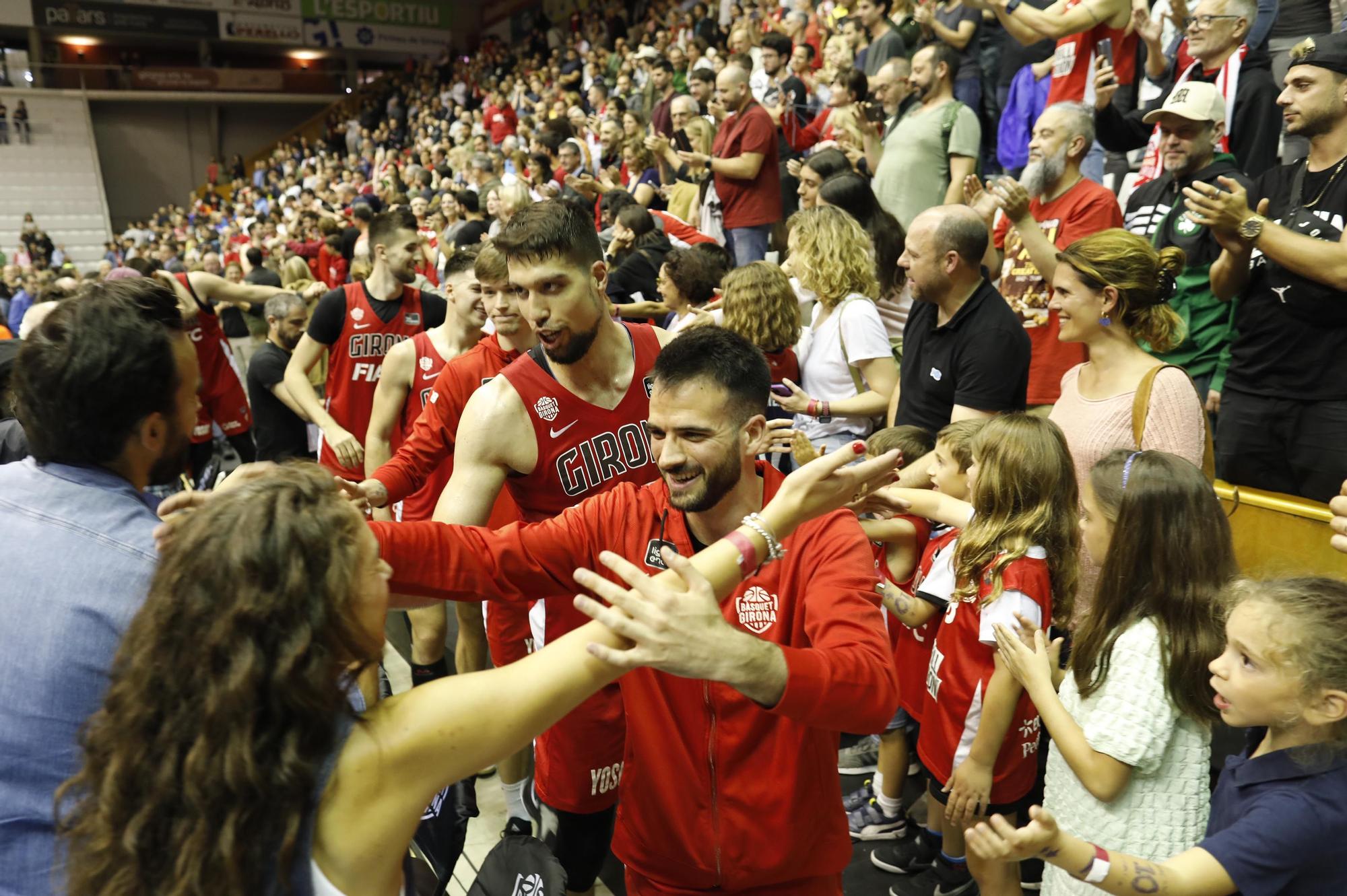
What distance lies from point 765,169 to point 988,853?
6434 millimetres

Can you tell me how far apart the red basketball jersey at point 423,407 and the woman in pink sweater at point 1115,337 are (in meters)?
2.71

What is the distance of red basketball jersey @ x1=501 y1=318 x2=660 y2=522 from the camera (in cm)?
322

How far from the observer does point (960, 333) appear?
407 centimetres

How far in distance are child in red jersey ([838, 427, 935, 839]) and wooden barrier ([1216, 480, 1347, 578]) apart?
1060 mm

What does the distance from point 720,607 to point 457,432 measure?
1805 millimetres

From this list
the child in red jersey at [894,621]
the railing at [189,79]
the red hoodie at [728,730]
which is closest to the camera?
the red hoodie at [728,730]

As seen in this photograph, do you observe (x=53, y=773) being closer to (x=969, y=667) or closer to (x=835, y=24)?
(x=969, y=667)

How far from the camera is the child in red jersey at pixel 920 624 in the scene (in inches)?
130

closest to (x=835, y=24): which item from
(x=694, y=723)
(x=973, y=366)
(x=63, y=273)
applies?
(x=973, y=366)

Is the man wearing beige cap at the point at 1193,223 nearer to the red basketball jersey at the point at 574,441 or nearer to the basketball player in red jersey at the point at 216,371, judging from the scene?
the red basketball jersey at the point at 574,441

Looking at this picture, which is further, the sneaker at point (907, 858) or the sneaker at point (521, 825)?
the sneaker at point (521, 825)

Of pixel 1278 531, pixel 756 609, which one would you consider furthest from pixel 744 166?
pixel 756 609

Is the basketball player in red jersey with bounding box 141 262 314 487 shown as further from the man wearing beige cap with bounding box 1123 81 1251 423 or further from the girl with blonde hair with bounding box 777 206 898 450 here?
the man wearing beige cap with bounding box 1123 81 1251 423

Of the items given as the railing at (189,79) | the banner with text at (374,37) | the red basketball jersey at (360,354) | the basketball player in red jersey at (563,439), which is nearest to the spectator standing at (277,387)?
the red basketball jersey at (360,354)
